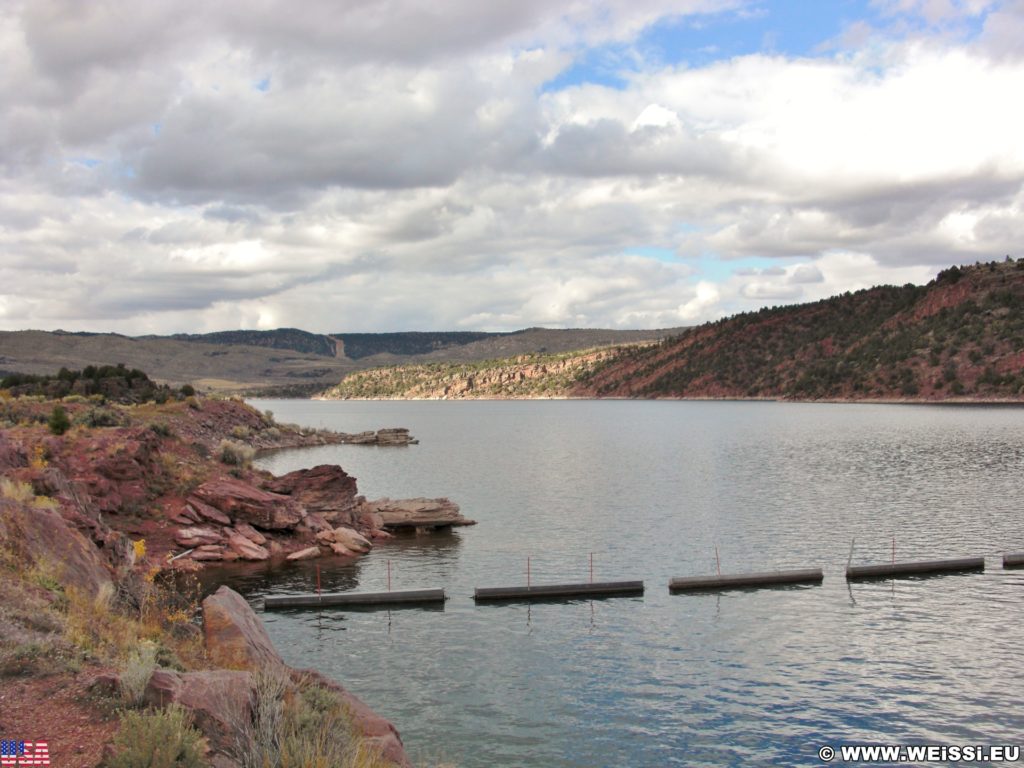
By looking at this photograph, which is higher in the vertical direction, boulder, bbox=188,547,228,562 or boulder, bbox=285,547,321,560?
boulder, bbox=188,547,228,562

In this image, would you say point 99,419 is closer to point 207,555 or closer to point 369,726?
point 207,555

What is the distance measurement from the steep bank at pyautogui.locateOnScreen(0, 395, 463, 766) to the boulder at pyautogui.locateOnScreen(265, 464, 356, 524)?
0.10 metres

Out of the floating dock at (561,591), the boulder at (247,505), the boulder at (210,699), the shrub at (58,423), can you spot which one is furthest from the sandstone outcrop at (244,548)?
the boulder at (210,699)

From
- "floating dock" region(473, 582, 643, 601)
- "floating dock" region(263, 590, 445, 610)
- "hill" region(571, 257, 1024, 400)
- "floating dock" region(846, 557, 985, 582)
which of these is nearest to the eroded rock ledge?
"floating dock" region(263, 590, 445, 610)

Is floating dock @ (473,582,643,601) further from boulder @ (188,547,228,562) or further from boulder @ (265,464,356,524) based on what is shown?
boulder @ (265,464,356,524)

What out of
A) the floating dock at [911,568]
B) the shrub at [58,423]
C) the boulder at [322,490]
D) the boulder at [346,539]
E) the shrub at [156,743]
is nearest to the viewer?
the shrub at [156,743]

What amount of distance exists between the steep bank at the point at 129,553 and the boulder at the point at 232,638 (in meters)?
0.08

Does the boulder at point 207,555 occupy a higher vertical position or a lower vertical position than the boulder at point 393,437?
lower

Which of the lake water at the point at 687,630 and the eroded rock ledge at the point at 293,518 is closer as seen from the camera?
the lake water at the point at 687,630

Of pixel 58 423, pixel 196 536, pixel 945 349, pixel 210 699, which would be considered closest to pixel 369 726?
pixel 210 699

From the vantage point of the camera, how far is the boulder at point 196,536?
37.8 meters

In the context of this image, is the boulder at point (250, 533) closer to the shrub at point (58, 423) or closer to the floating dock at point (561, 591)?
the shrub at point (58, 423)

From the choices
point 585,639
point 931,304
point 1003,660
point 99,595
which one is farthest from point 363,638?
point 931,304

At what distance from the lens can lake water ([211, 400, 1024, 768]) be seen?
1895cm
